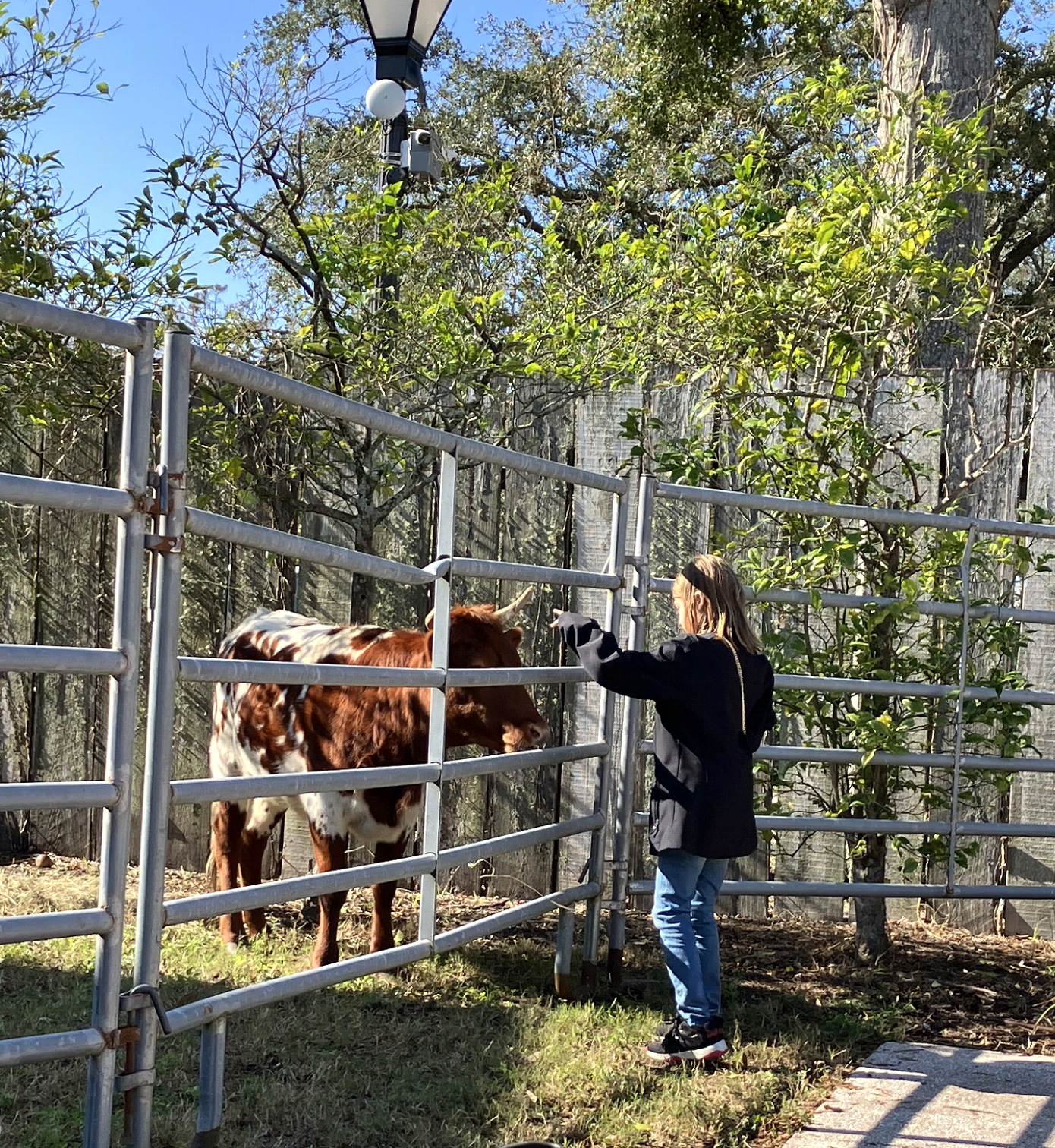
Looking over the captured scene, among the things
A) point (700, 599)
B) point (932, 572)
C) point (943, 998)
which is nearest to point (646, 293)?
point (932, 572)

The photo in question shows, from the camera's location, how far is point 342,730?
5.68 meters

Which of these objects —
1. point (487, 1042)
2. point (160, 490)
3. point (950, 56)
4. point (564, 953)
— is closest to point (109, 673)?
point (160, 490)

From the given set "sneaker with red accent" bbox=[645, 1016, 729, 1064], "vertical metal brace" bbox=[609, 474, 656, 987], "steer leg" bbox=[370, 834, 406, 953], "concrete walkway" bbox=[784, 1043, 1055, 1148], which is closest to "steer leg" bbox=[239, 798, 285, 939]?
"steer leg" bbox=[370, 834, 406, 953]

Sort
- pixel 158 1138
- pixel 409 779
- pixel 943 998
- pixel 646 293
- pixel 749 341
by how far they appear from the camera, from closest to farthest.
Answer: pixel 158 1138, pixel 409 779, pixel 943 998, pixel 749 341, pixel 646 293

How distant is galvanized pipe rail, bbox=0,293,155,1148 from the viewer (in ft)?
9.28

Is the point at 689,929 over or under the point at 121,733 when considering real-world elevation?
under

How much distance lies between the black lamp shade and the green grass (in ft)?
13.8

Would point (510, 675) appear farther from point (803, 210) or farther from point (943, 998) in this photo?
point (803, 210)

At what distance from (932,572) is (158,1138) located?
3.84 m

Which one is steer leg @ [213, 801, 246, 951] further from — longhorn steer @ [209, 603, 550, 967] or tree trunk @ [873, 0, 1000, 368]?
tree trunk @ [873, 0, 1000, 368]

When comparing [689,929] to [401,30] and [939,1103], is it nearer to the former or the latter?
[939,1103]

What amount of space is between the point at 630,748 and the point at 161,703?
8.96ft

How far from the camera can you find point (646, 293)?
681 cm

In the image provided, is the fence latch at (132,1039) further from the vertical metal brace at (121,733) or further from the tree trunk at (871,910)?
the tree trunk at (871,910)
